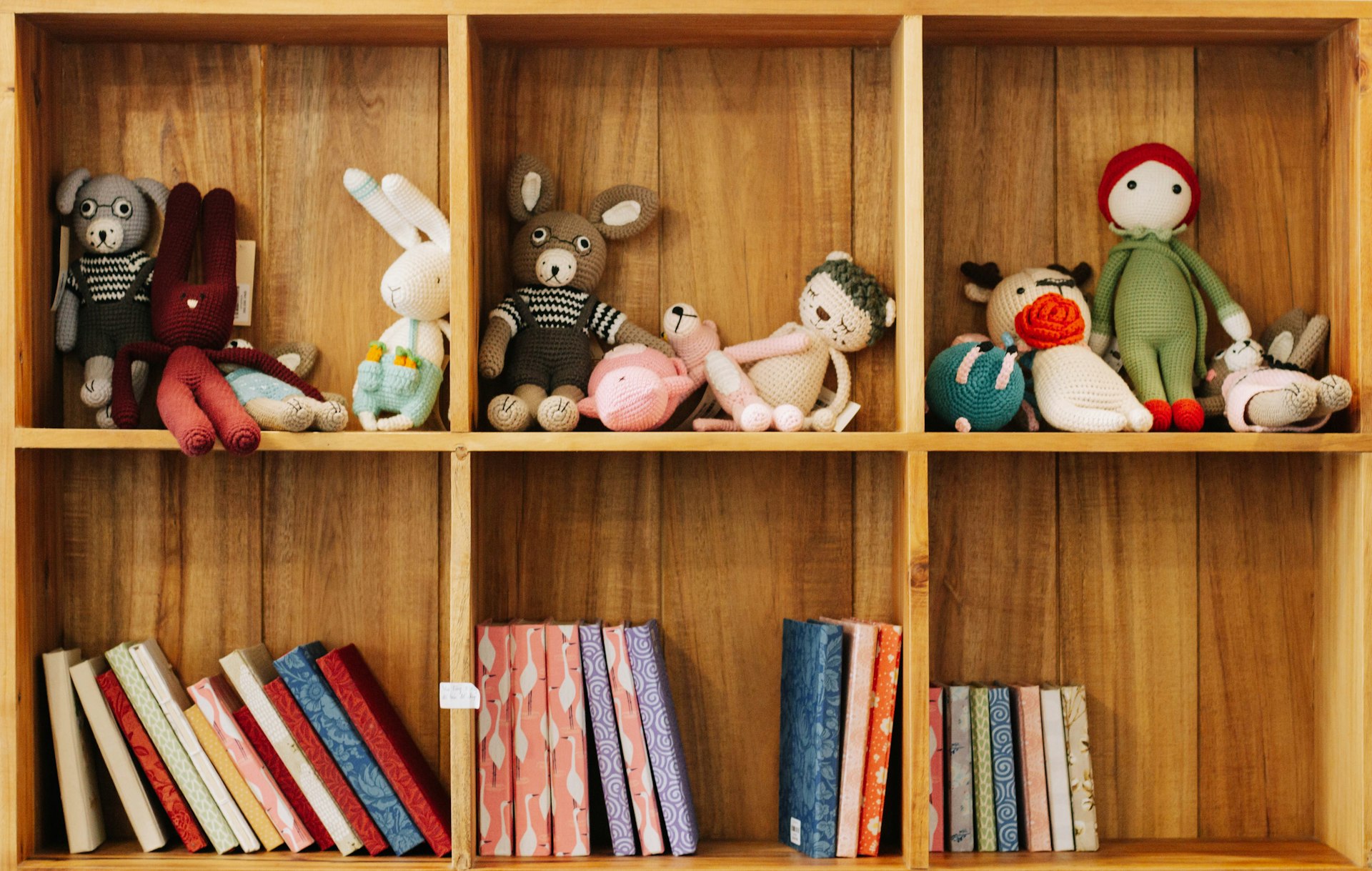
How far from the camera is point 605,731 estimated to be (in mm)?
1329

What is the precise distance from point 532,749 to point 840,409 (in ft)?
1.84

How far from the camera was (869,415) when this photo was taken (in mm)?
1491

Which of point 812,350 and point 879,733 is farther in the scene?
point 812,350

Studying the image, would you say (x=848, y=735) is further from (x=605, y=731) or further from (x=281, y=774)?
(x=281, y=774)

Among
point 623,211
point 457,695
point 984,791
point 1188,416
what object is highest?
point 623,211

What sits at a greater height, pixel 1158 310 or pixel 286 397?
pixel 1158 310

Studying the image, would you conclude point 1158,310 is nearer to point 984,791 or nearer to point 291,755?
point 984,791

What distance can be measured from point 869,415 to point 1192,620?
503 mm

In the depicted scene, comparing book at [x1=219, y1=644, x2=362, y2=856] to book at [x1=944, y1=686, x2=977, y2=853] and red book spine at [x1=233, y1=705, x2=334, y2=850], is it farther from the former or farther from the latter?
book at [x1=944, y1=686, x2=977, y2=853]

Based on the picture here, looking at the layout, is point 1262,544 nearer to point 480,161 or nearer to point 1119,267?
point 1119,267

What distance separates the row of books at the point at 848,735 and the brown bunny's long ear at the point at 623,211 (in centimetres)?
55

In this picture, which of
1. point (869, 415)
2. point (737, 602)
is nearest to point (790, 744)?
point (737, 602)

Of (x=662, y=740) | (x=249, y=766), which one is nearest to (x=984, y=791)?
(x=662, y=740)

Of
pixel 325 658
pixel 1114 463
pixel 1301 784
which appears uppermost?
pixel 1114 463
